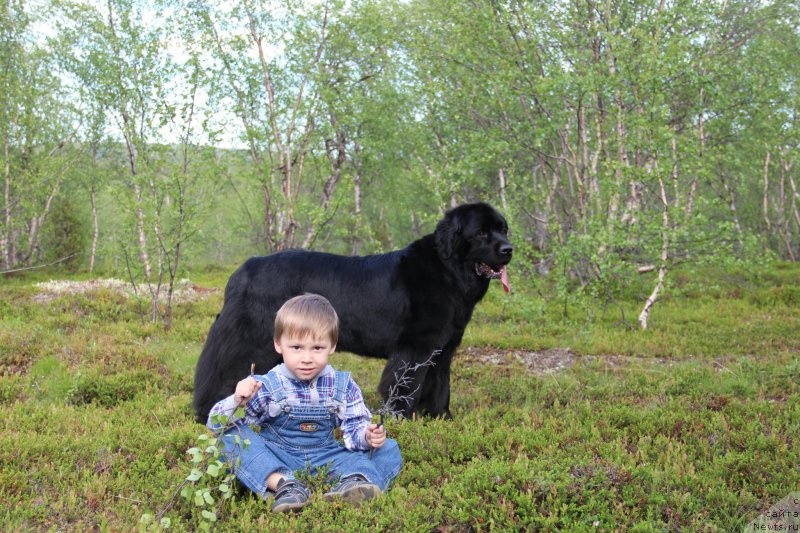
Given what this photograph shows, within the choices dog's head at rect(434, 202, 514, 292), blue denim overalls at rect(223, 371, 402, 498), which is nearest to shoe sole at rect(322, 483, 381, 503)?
blue denim overalls at rect(223, 371, 402, 498)

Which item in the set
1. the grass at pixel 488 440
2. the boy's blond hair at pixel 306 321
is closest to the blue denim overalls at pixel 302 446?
the grass at pixel 488 440

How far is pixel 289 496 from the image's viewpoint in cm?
333

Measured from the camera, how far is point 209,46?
14008 mm

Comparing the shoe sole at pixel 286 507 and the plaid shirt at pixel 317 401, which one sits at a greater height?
the plaid shirt at pixel 317 401

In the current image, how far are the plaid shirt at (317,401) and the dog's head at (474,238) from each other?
2347mm

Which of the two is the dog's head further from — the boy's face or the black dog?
the boy's face

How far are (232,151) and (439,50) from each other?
639 cm

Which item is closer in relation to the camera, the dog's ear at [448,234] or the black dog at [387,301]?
the black dog at [387,301]

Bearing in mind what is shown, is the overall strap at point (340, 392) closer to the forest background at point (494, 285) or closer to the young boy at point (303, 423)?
the young boy at point (303, 423)

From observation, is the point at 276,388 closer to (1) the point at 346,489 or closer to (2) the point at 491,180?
(1) the point at 346,489

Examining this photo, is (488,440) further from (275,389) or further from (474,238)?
(474,238)

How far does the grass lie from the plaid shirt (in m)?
0.46

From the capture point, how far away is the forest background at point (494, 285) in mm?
3562

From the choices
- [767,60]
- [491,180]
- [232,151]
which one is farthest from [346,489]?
[491,180]
